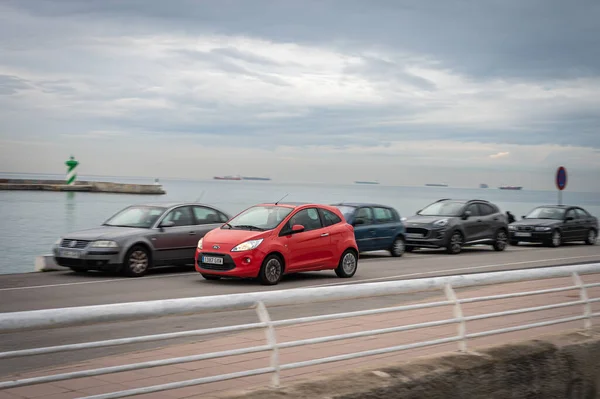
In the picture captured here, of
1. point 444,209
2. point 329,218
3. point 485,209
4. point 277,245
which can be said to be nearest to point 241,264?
point 277,245

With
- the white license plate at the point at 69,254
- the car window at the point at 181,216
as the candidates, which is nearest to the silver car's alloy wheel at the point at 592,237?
the car window at the point at 181,216

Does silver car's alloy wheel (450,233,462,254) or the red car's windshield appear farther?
silver car's alloy wheel (450,233,462,254)

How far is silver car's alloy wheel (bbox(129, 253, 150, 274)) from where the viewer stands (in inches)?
677

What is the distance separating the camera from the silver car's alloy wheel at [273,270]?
1555 cm

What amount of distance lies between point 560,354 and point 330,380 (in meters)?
2.45

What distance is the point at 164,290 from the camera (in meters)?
14.7

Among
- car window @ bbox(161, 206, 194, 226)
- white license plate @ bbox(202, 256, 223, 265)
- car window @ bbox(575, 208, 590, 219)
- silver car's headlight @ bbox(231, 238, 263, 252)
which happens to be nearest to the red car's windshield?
silver car's headlight @ bbox(231, 238, 263, 252)

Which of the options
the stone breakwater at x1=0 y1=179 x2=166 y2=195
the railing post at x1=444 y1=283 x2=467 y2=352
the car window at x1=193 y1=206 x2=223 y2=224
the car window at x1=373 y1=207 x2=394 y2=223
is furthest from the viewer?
the stone breakwater at x1=0 y1=179 x2=166 y2=195

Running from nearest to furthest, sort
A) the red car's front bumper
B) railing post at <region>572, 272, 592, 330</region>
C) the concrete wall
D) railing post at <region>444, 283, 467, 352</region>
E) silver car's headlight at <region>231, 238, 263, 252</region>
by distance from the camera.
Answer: the concrete wall < railing post at <region>444, 283, 467, 352</region> < railing post at <region>572, 272, 592, 330</region> < the red car's front bumper < silver car's headlight at <region>231, 238, 263, 252</region>

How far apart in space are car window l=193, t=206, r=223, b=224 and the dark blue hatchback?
15.8 feet

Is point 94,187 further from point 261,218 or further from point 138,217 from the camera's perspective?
point 261,218

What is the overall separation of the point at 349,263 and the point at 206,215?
394 centimetres

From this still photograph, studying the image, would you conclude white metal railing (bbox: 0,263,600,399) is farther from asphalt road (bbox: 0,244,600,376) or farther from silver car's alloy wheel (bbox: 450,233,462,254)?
silver car's alloy wheel (bbox: 450,233,462,254)

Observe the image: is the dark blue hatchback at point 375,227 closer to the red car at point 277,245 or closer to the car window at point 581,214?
the red car at point 277,245
